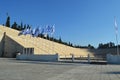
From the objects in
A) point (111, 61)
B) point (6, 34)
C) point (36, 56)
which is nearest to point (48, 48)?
point (6, 34)

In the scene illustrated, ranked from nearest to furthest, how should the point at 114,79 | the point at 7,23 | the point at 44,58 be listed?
the point at 114,79 → the point at 44,58 → the point at 7,23

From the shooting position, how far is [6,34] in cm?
6725

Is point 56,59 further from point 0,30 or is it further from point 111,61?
point 0,30

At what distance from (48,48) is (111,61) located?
47168 millimetres

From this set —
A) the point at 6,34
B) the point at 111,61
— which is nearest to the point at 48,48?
the point at 6,34

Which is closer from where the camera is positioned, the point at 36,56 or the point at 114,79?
the point at 114,79

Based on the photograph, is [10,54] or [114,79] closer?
[114,79]

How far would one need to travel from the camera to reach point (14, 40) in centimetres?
6469

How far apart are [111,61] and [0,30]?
39.4 m

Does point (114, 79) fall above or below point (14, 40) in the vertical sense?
below

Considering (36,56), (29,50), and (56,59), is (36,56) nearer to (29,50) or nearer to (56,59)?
(56,59)

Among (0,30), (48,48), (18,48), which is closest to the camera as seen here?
(18,48)

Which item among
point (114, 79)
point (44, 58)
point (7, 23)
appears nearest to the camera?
point (114, 79)

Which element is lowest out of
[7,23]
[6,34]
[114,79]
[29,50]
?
[114,79]
